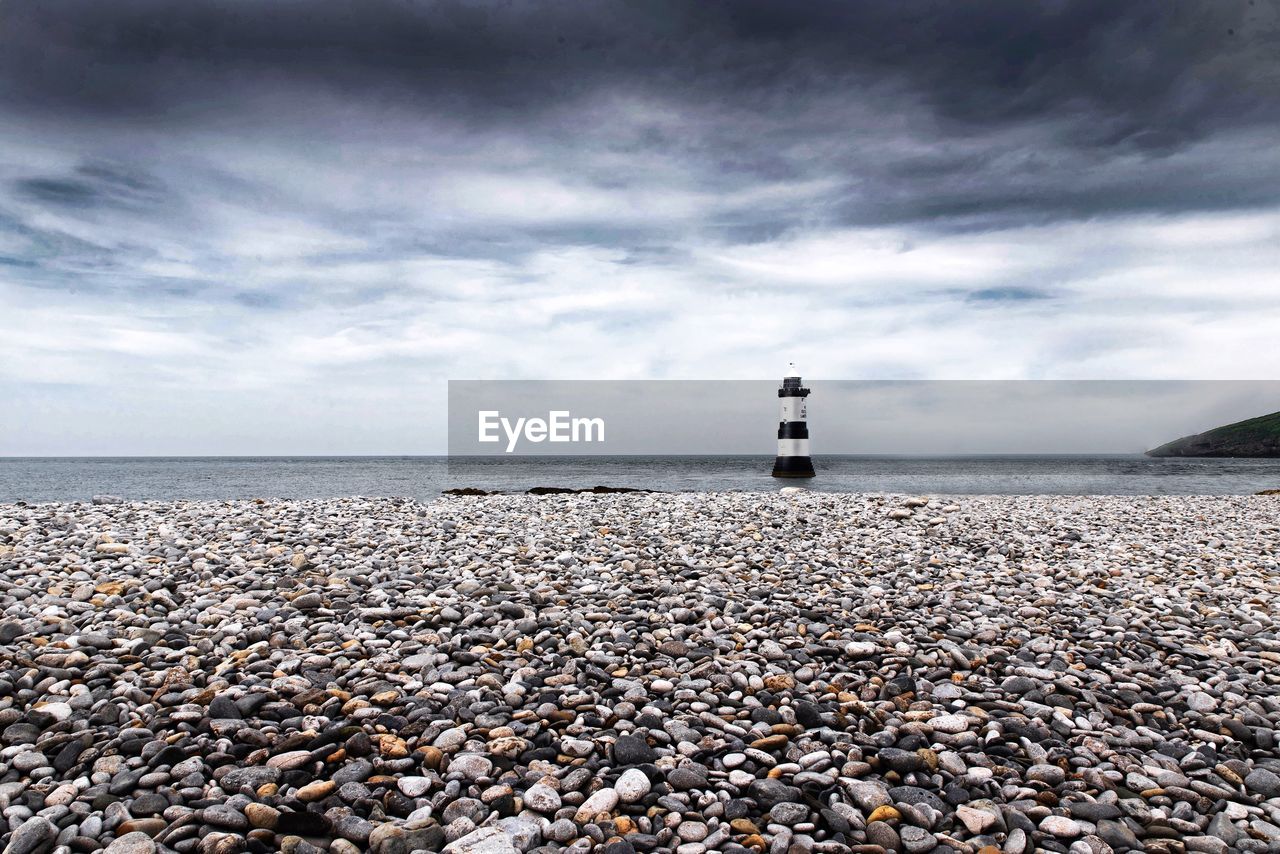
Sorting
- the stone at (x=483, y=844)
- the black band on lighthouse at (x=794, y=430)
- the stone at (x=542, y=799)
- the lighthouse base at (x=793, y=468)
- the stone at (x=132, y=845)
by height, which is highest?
the black band on lighthouse at (x=794, y=430)

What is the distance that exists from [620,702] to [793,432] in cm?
4375

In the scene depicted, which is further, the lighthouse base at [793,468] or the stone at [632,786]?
the lighthouse base at [793,468]

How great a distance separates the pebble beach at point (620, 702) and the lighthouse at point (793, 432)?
3808cm

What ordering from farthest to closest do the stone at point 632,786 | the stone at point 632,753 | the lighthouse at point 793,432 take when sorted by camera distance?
the lighthouse at point 793,432 < the stone at point 632,753 < the stone at point 632,786

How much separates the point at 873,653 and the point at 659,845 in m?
2.90

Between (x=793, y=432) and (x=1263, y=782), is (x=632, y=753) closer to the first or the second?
(x=1263, y=782)

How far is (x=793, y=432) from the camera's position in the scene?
47281mm

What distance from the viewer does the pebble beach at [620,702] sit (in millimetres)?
3525

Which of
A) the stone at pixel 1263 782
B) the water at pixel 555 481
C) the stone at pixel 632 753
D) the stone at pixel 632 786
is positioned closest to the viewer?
the stone at pixel 632 786

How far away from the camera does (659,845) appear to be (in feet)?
11.1

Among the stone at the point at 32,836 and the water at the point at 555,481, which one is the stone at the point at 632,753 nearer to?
the stone at the point at 32,836

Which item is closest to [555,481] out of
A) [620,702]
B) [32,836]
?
[620,702]

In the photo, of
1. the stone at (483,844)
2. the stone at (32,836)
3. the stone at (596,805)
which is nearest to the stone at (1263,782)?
the stone at (596,805)

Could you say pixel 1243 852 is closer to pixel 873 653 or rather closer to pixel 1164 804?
pixel 1164 804
